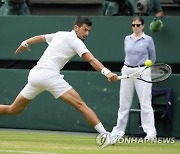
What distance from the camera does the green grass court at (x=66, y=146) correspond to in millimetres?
9477

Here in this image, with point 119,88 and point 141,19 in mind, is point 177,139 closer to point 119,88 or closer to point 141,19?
point 119,88

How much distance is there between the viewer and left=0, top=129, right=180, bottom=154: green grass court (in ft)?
31.1

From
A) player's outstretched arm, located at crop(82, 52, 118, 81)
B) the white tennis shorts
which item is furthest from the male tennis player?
player's outstretched arm, located at crop(82, 52, 118, 81)

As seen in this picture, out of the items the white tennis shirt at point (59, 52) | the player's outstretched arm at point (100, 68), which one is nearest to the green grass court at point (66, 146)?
the player's outstretched arm at point (100, 68)

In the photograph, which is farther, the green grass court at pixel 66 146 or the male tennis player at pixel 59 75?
Answer: the male tennis player at pixel 59 75

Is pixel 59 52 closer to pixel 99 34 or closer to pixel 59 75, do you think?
pixel 59 75

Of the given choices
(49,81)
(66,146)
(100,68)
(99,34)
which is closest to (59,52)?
(49,81)

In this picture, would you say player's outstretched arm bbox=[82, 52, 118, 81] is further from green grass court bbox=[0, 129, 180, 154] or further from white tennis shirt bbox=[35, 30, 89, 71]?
green grass court bbox=[0, 129, 180, 154]

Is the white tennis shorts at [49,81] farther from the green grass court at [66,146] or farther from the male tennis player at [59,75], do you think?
the green grass court at [66,146]

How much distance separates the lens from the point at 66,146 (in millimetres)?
10375

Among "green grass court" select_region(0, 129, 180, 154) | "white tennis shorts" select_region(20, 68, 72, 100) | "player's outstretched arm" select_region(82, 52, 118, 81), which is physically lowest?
"green grass court" select_region(0, 129, 180, 154)

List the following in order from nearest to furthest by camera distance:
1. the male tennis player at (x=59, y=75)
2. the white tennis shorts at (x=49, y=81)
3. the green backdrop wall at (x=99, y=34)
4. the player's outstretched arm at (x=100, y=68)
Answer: the player's outstretched arm at (x=100, y=68), the male tennis player at (x=59, y=75), the white tennis shorts at (x=49, y=81), the green backdrop wall at (x=99, y=34)

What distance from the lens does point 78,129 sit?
46.1 ft

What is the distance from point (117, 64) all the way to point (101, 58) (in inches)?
14.3
